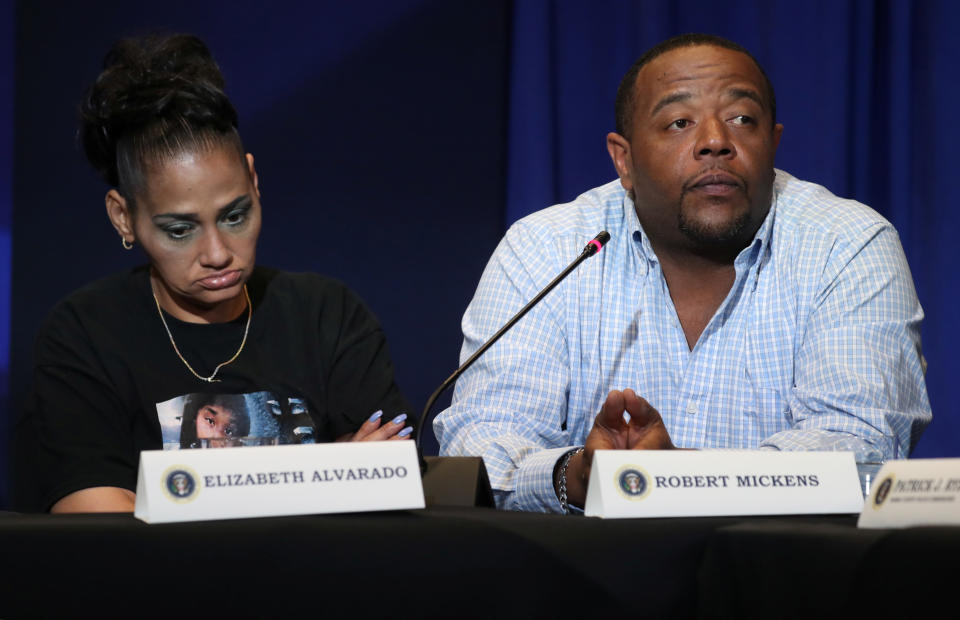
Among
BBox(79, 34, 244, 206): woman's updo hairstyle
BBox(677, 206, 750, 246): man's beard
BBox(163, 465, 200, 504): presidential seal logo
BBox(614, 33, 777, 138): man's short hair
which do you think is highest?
BBox(614, 33, 777, 138): man's short hair

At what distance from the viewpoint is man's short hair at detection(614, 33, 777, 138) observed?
6.75 feet

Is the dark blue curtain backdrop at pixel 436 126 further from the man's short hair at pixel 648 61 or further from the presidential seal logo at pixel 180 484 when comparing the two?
the presidential seal logo at pixel 180 484

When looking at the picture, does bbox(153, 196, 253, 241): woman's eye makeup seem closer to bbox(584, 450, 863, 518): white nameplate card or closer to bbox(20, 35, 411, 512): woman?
bbox(20, 35, 411, 512): woman

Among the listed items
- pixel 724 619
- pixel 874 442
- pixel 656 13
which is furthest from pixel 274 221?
pixel 724 619

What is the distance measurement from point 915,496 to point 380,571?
0.44m

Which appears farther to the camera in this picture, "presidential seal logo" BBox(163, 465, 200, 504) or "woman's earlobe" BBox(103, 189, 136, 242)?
"woman's earlobe" BBox(103, 189, 136, 242)

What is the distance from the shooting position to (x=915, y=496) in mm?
853

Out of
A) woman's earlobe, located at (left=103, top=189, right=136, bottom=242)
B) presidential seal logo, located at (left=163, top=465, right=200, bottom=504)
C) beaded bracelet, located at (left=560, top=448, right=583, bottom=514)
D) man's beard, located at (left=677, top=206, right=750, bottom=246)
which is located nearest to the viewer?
presidential seal logo, located at (left=163, top=465, right=200, bottom=504)

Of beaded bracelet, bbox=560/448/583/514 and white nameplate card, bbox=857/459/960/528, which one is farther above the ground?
white nameplate card, bbox=857/459/960/528

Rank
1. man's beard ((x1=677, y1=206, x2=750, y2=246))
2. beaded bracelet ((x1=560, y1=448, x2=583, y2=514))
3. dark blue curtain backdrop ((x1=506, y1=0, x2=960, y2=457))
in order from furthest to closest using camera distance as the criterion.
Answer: dark blue curtain backdrop ((x1=506, y1=0, x2=960, y2=457))
man's beard ((x1=677, y1=206, x2=750, y2=246))
beaded bracelet ((x1=560, y1=448, x2=583, y2=514))

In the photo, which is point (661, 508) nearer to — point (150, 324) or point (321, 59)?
point (150, 324)

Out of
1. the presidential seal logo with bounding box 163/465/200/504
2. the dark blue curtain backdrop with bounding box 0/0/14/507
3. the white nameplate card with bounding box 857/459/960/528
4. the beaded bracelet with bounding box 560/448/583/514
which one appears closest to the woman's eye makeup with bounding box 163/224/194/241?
the beaded bracelet with bounding box 560/448/583/514

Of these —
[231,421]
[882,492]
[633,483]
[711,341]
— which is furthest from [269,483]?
[711,341]

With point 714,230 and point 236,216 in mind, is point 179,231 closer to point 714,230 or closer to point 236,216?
point 236,216
